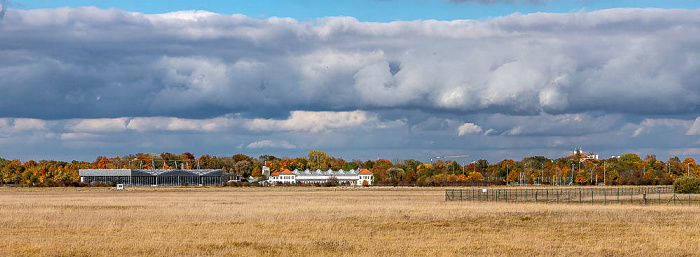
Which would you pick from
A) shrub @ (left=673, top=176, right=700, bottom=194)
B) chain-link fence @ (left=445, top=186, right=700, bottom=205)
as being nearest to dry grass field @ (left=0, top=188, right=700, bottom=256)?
chain-link fence @ (left=445, top=186, right=700, bottom=205)

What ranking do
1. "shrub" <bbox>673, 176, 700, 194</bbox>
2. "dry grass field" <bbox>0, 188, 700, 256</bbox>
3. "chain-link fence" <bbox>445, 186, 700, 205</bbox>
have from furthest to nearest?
"shrub" <bbox>673, 176, 700, 194</bbox> < "chain-link fence" <bbox>445, 186, 700, 205</bbox> < "dry grass field" <bbox>0, 188, 700, 256</bbox>

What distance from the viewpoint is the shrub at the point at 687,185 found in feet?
363

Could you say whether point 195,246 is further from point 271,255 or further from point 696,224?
point 696,224

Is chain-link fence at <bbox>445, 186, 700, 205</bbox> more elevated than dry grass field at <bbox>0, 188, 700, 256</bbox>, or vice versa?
dry grass field at <bbox>0, 188, 700, 256</bbox>

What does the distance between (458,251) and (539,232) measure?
38.2 feet

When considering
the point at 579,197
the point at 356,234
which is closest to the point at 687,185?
the point at 579,197

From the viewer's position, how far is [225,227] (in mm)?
49156

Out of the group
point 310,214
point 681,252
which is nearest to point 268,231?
point 310,214

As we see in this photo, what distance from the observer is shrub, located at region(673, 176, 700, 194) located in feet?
363

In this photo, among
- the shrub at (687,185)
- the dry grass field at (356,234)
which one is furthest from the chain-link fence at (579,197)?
the dry grass field at (356,234)

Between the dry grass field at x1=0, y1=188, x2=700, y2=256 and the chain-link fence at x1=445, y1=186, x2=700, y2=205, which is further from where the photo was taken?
the chain-link fence at x1=445, y1=186, x2=700, y2=205

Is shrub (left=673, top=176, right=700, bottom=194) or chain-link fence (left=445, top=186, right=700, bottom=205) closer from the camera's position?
chain-link fence (left=445, top=186, right=700, bottom=205)

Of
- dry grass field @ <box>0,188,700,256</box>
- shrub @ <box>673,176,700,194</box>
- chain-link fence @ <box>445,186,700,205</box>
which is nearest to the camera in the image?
Result: dry grass field @ <box>0,188,700,256</box>

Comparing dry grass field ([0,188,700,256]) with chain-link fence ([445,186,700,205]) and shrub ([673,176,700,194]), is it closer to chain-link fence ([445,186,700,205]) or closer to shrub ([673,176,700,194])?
chain-link fence ([445,186,700,205])
